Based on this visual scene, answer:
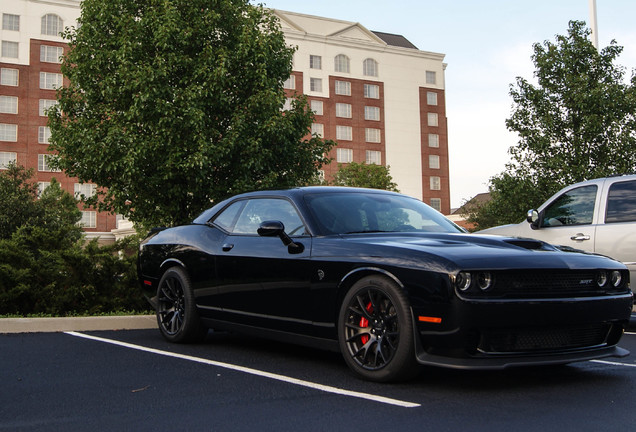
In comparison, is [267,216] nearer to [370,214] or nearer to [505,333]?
[370,214]

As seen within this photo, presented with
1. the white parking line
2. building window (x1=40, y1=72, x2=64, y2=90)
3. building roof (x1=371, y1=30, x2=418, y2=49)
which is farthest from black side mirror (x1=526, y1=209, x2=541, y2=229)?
building roof (x1=371, y1=30, x2=418, y2=49)

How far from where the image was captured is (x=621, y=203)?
340 inches

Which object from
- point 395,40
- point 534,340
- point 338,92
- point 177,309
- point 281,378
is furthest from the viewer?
point 395,40

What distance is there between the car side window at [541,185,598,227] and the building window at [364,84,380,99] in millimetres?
73686

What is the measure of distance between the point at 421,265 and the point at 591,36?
59.6 feet

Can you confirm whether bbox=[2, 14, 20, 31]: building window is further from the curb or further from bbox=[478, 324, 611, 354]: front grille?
bbox=[478, 324, 611, 354]: front grille

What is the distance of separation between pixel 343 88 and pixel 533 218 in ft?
238

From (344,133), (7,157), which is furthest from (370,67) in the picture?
(7,157)

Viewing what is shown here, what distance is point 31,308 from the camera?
941 cm

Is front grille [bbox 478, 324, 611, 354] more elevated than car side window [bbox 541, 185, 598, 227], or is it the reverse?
car side window [bbox 541, 185, 598, 227]

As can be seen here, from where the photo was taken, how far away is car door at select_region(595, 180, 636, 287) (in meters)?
8.34

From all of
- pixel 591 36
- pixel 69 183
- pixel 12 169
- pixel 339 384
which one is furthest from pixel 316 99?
pixel 339 384

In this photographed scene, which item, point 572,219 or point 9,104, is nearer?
point 572,219

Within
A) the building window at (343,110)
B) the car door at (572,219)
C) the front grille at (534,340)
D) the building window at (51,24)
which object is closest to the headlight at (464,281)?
the front grille at (534,340)
